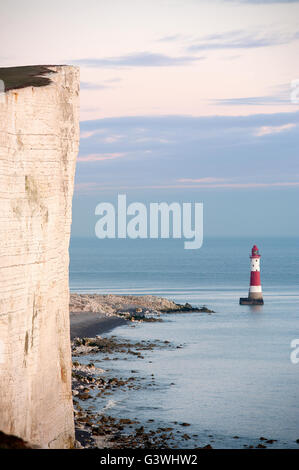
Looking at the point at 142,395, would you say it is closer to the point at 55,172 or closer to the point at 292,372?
the point at 292,372

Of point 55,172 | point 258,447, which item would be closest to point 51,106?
point 55,172

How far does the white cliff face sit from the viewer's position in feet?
46.0

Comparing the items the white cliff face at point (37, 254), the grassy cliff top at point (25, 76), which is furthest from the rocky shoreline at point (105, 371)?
the grassy cliff top at point (25, 76)

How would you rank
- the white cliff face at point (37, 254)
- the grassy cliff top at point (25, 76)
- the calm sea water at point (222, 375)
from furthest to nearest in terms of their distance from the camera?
the calm sea water at point (222, 375) → the grassy cliff top at point (25, 76) → the white cliff face at point (37, 254)

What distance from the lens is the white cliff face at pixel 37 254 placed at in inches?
552

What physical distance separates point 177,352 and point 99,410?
16.2 meters

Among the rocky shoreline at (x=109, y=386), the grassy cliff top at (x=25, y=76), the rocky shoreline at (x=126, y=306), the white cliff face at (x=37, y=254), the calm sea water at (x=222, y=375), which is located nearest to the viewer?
the white cliff face at (x=37, y=254)

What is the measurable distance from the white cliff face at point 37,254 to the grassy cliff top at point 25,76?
26cm

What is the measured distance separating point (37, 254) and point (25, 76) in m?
4.46

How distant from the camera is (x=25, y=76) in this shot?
659 inches

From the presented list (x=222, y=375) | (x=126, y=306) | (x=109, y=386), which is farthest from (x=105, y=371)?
(x=126, y=306)

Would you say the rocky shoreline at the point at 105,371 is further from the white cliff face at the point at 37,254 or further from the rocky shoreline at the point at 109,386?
the white cliff face at the point at 37,254

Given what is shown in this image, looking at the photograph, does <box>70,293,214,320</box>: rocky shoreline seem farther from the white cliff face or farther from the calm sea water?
the white cliff face
